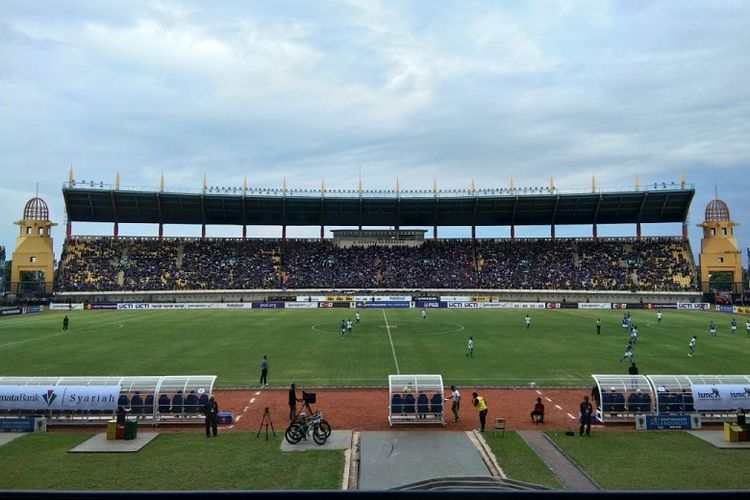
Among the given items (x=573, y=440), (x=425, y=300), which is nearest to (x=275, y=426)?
(x=573, y=440)

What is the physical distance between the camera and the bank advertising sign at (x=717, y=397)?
2239 cm

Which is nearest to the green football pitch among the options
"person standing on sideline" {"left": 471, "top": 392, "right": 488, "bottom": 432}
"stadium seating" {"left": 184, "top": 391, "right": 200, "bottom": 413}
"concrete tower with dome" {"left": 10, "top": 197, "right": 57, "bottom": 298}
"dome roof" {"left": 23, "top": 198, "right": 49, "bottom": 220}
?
"stadium seating" {"left": 184, "top": 391, "right": 200, "bottom": 413}

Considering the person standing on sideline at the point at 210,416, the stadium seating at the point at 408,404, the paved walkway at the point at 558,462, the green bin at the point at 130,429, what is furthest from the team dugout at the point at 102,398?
the paved walkway at the point at 558,462

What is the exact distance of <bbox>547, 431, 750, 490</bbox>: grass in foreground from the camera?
15430 millimetres

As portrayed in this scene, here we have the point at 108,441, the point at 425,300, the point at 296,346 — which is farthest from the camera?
the point at 425,300

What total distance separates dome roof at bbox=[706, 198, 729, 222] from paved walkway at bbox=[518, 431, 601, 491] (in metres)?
95.0

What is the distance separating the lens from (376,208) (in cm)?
10556

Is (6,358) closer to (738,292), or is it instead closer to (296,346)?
(296,346)

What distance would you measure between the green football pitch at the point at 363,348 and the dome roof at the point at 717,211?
39.0 meters

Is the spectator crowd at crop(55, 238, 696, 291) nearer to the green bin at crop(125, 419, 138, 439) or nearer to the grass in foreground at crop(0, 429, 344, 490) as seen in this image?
the green bin at crop(125, 419, 138, 439)

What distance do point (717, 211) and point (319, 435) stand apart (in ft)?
334

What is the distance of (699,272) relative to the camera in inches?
3853

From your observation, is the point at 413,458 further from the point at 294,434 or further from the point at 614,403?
the point at 614,403

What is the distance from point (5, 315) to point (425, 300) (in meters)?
56.9
